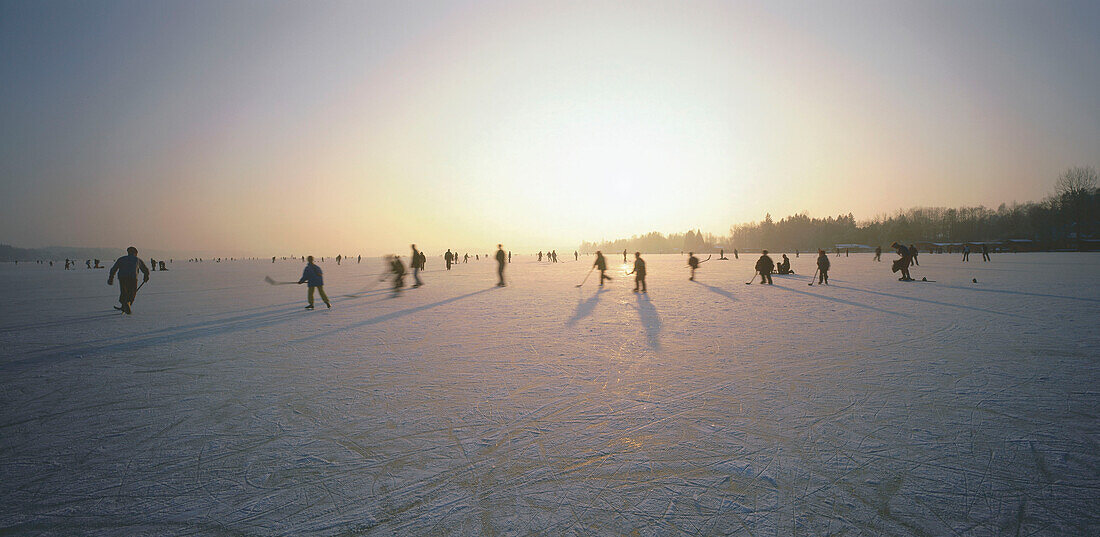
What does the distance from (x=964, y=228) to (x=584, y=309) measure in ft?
378

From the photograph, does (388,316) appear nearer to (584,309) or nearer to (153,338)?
(153,338)

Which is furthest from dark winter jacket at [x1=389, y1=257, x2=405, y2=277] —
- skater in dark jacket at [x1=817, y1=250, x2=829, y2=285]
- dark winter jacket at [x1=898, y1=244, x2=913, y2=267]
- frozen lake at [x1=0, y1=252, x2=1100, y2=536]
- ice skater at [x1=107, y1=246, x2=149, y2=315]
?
dark winter jacket at [x1=898, y1=244, x2=913, y2=267]

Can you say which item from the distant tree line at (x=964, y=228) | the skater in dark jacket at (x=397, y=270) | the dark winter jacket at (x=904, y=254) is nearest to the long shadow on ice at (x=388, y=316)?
the skater in dark jacket at (x=397, y=270)

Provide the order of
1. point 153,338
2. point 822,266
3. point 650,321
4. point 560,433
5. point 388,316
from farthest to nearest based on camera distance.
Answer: point 822,266, point 388,316, point 650,321, point 153,338, point 560,433

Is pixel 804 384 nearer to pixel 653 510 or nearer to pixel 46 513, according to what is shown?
pixel 653 510

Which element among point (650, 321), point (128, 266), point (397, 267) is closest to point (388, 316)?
point (397, 267)

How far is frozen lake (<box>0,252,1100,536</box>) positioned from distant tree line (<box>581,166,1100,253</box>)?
80532mm

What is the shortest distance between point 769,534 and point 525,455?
1.68 metres

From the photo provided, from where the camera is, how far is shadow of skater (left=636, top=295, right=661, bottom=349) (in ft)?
23.3

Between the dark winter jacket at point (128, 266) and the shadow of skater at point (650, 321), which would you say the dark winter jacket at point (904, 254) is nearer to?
the shadow of skater at point (650, 321)

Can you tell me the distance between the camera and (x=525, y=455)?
10.5 ft

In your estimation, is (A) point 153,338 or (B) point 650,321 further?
(B) point 650,321

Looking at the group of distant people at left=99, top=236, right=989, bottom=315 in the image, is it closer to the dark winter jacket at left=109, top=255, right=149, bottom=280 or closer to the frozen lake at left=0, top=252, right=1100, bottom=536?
the dark winter jacket at left=109, top=255, right=149, bottom=280

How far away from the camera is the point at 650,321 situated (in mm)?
9117
